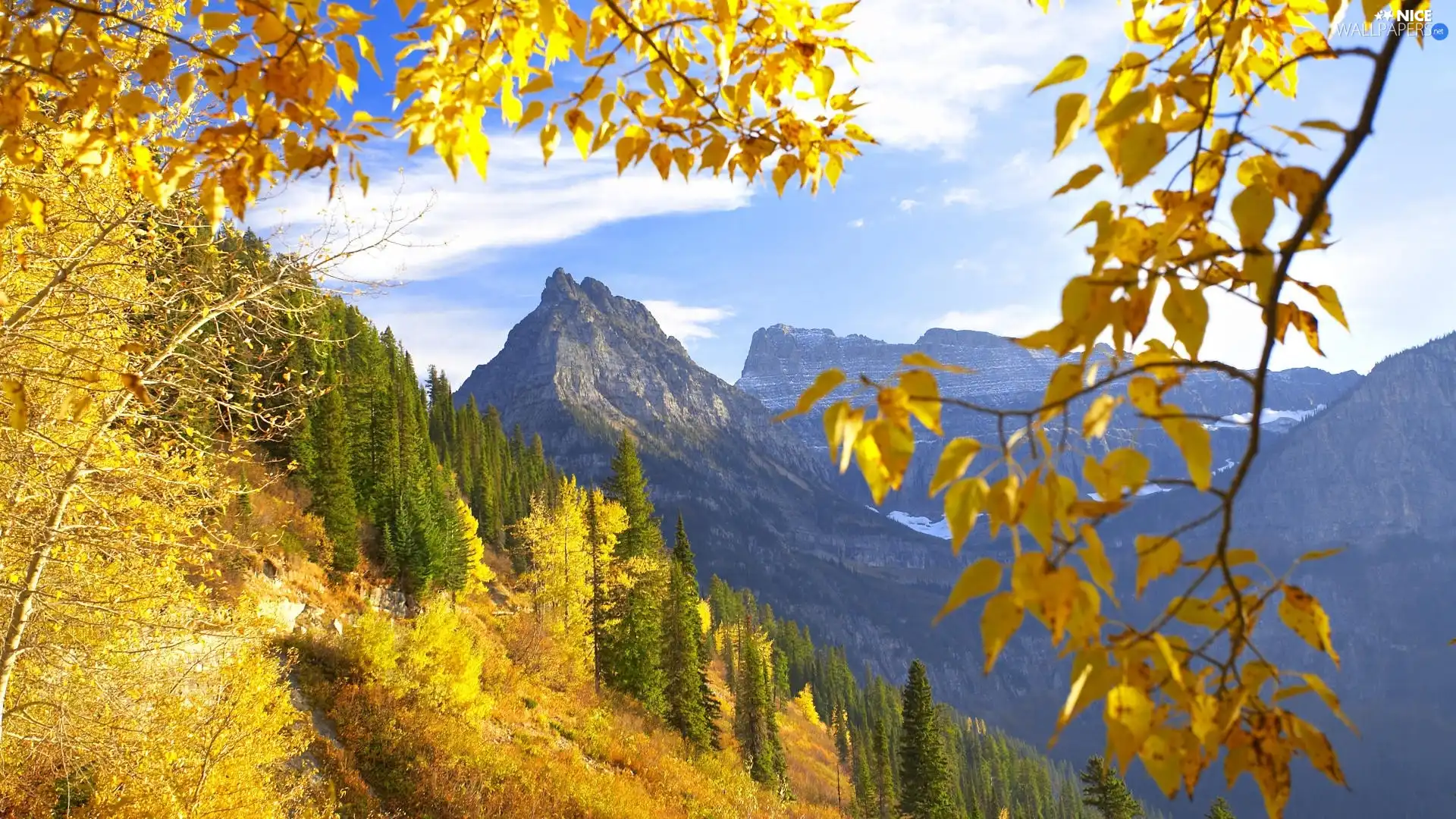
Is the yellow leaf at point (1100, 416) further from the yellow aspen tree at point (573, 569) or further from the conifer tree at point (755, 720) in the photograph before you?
the conifer tree at point (755, 720)

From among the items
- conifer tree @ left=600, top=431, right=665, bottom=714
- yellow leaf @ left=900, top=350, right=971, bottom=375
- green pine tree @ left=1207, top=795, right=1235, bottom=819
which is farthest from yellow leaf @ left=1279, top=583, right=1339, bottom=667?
green pine tree @ left=1207, top=795, right=1235, bottom=819

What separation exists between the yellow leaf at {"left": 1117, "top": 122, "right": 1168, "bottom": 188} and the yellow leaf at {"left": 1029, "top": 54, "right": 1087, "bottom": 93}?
172 mm

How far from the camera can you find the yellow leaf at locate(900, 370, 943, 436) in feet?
4.12

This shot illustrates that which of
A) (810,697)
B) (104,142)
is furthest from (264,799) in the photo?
(810,697)

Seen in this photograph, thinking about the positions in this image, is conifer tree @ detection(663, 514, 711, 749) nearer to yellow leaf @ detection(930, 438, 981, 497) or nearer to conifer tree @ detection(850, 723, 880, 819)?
conifer tree @ detection(850, 723, 880, 819)

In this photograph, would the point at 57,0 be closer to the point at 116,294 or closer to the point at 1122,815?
the point at 116,294

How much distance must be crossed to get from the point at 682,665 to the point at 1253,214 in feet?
109

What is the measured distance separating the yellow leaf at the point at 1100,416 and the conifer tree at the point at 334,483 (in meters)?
30.5

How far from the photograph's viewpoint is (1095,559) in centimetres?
116

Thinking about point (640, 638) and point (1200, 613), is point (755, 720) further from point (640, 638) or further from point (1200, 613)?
point (1200, 613)

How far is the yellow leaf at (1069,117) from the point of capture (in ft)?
4.63

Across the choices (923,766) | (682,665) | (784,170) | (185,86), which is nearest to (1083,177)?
(784,170)

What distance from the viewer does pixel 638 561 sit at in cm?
3045

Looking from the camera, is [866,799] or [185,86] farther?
[866,799]
